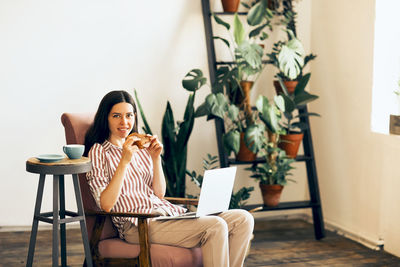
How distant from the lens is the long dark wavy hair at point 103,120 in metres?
2.87

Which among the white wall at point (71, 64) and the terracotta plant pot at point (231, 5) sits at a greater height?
the terracotta plant pot at point (231, 5)

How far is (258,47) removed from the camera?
400 centimetres

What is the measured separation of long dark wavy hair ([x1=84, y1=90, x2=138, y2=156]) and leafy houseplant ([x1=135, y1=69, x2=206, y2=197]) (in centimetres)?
111

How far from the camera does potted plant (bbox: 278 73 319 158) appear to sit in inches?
160

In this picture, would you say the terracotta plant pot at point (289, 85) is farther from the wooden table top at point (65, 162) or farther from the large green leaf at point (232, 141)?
the wooden table top at point (65, 162)

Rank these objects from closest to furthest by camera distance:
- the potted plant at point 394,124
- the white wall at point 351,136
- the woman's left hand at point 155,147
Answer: the woman's left hand at point 155,147, the potted plant at point 394,124, the white wall at point 351,136

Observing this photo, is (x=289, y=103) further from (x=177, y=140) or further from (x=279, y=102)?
(x=177, y=140)

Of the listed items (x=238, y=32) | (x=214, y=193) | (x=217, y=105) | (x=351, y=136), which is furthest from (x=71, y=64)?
(x=351, y=136)

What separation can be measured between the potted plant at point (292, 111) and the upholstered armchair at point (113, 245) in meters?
1.63

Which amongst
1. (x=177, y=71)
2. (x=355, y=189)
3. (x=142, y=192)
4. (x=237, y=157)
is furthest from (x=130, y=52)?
(x=355, y=189)

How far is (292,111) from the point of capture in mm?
4082

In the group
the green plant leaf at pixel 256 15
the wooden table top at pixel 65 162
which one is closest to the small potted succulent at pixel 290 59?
the green plant leaf at pixel 256 15

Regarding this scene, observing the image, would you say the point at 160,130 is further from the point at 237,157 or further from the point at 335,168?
the point at 335,168

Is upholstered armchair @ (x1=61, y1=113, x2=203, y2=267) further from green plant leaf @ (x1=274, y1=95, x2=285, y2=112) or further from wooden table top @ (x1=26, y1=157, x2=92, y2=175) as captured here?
green plant leaf @ (x1=274, y1=95, x2=285, y2=112)
